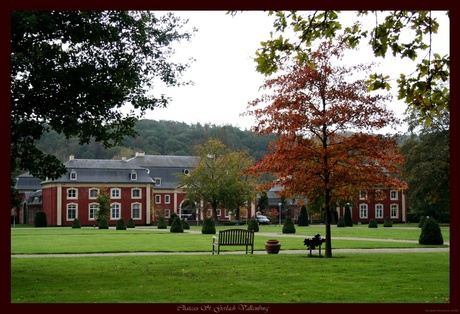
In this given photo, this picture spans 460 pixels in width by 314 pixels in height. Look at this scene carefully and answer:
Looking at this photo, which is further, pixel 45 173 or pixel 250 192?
pixel 250 192

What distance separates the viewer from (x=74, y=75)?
12.1 meters

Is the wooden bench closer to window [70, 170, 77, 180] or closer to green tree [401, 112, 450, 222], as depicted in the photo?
green tree [401, 112, 450, 222]

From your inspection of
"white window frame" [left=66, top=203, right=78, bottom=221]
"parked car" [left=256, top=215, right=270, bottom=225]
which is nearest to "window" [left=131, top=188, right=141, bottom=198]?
"white window frame" [left=66, top=203, right=78, bottom=221]

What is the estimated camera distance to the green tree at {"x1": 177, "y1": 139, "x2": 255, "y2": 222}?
59.9 metres

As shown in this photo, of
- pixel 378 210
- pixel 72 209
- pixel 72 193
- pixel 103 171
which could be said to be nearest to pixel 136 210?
pixel 103 171

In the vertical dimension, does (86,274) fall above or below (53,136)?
below

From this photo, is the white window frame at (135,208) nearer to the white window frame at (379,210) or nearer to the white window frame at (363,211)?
the white window frame at (363,211)

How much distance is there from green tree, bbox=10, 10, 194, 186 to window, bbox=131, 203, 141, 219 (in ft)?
176

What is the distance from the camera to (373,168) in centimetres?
1762

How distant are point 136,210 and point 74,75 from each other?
5592 cm

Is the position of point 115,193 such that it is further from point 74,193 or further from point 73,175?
point 73,175
